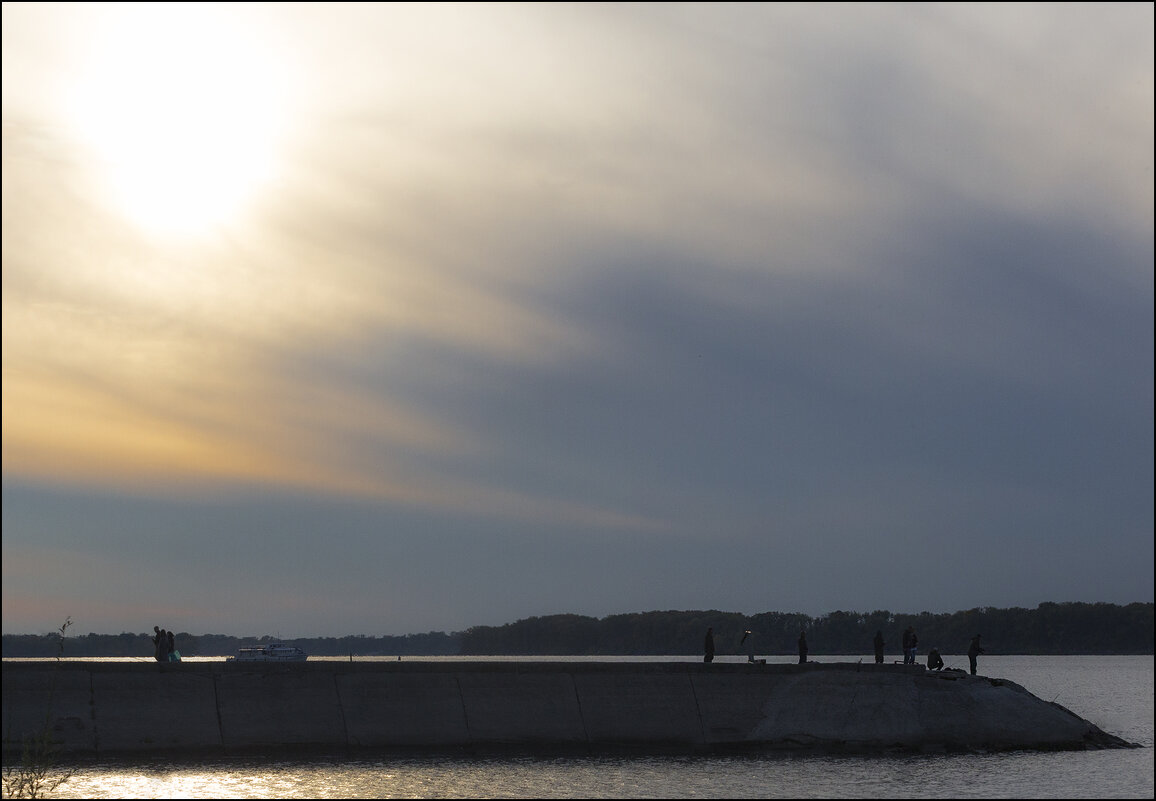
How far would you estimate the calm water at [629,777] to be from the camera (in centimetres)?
3775

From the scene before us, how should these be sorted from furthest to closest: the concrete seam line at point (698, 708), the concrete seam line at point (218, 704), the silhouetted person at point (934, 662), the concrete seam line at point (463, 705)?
the silhouetted person at point (934, 662) < the concrete seam line at point (698, 708) < the concrete seam line at point (463, 705) < the concrete seam line at point (218, 704)

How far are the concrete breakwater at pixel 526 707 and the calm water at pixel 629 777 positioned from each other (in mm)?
1306

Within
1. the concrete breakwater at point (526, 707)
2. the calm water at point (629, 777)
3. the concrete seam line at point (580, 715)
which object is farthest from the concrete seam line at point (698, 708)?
the concrete seam line at point (580, 715)

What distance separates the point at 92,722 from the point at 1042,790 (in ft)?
109

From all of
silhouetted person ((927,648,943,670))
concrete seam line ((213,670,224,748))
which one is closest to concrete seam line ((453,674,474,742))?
concrete seam line ((213,670,224,748))

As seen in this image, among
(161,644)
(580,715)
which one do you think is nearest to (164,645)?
(161,644)

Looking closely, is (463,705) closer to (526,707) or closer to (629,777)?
(526,707)

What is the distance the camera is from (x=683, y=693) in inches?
1956

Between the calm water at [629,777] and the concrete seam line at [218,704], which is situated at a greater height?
the concrete seam line at [218,704]

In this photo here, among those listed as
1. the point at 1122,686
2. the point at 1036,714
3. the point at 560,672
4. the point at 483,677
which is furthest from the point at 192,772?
the point at 1122,686

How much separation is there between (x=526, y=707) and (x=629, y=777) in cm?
744

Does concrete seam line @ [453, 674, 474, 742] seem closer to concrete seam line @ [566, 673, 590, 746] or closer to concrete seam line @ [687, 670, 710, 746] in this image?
concrete seam line @ [566, 673, 590, 746]

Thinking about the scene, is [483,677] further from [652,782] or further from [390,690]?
[652,782]

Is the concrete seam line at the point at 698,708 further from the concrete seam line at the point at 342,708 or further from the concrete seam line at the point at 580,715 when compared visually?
the concrete seam line at the point at 342,708
